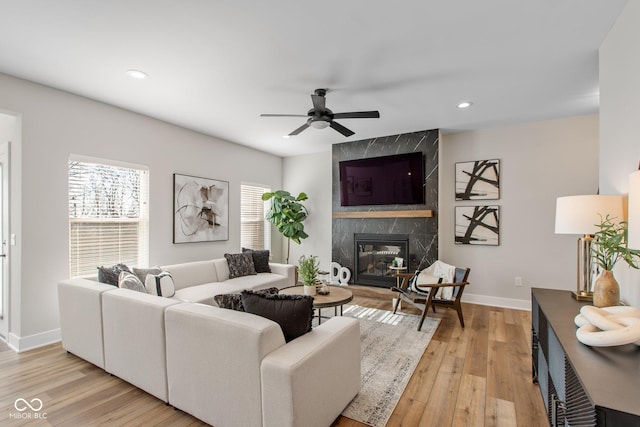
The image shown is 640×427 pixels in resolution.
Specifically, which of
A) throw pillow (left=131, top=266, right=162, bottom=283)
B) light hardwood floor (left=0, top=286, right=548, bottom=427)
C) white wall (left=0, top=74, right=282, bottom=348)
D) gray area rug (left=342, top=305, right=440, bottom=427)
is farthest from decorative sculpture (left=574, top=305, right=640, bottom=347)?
white wall (left=0, top=74, right=282, bottom=348)

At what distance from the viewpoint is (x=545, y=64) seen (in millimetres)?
2668

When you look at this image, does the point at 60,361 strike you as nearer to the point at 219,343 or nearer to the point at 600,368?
the point at 219,343

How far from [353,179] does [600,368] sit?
440 centimetres

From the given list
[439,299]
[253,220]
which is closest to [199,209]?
[253,220]

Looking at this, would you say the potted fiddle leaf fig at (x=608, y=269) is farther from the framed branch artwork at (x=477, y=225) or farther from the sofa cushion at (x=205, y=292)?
the sofa cushion at (x=205, y=292)

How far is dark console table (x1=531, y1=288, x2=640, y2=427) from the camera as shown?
0.91 metres

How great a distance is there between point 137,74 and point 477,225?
4.74 m

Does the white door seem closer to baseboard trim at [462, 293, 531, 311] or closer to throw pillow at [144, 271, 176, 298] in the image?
throw pillow at [144, 271, 176, 298]

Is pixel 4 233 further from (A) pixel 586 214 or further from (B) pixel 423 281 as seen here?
(A) pixel 586 214

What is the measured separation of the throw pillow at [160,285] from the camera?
10.5ft

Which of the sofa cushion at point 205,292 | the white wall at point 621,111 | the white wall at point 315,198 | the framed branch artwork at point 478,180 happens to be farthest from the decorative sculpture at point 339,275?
the white wall at point 621,111

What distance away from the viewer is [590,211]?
1.93m

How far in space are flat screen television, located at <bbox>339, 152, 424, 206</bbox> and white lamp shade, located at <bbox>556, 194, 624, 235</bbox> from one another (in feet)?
8.91

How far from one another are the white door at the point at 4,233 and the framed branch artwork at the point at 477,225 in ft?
18.6
